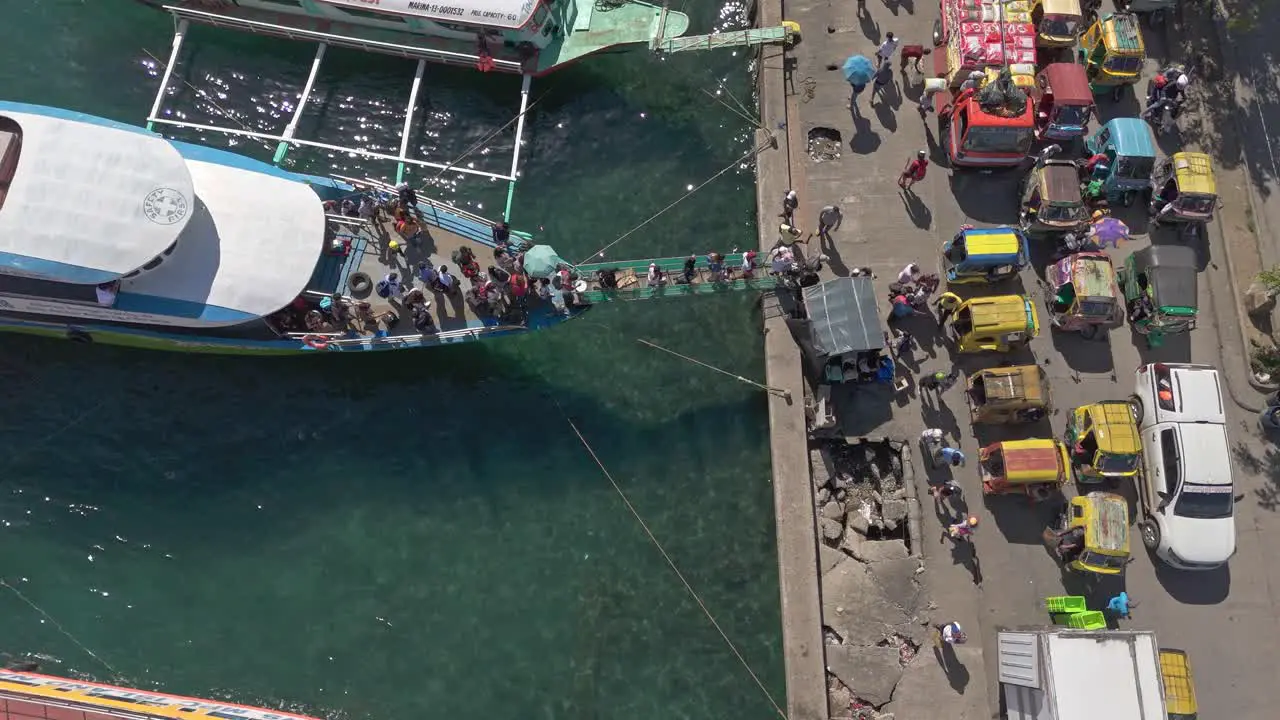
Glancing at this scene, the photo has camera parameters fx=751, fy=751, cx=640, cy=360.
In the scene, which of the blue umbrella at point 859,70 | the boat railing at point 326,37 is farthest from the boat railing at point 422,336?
the blue umbrella at point 859,70

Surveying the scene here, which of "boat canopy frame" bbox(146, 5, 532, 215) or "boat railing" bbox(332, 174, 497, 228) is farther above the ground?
"boat canopy frame" bbox(146, 5, 532, 215)

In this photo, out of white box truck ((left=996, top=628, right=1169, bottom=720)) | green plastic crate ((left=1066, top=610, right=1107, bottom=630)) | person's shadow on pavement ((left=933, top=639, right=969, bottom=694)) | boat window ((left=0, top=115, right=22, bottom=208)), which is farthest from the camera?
person's shadow on pavement ((left=933, top=639, right=969, bottom=694))

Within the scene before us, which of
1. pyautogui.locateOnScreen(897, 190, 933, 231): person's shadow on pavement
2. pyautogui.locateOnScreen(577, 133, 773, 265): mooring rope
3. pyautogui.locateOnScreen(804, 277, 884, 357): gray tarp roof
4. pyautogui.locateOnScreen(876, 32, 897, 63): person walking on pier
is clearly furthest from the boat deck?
pyautogui.locateOnScreen(876, 32, 897, 63): person walking on pier

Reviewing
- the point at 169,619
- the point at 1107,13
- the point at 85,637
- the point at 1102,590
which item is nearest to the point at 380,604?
the point at 169,619

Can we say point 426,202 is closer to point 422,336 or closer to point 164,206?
point 422,336

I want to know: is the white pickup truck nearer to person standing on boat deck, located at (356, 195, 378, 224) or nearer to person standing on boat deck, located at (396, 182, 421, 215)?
person standing on boat deck, located at (396, 182, 421, 215)

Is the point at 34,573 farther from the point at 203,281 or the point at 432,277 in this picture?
the point at 432,277

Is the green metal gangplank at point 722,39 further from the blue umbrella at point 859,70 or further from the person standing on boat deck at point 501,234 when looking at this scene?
the person standing on boat deck at point 501,234
